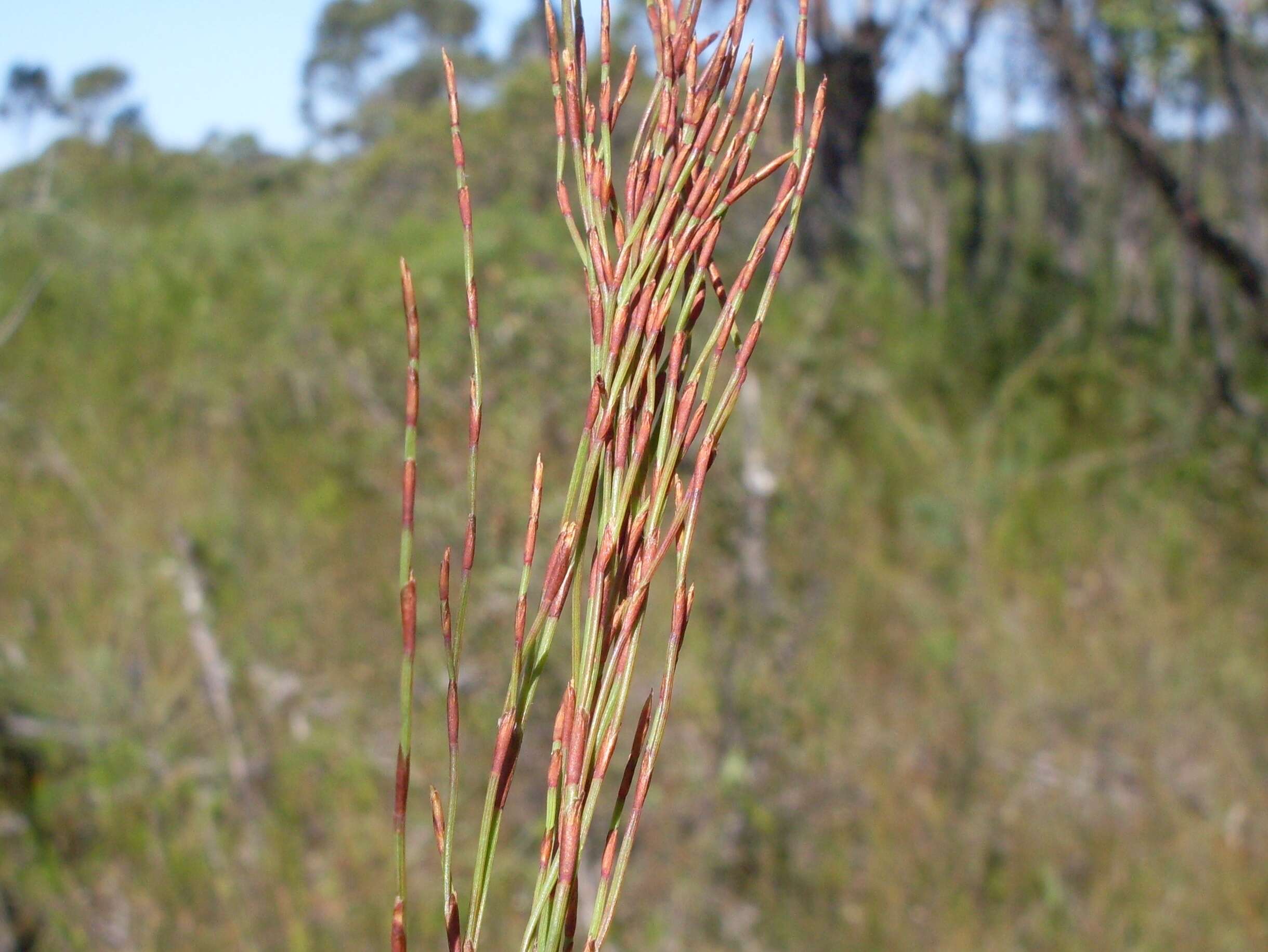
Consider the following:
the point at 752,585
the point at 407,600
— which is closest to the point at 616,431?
the point at 407,600

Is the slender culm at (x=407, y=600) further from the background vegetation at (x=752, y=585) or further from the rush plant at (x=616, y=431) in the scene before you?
the background vegetation at (x=752, y=585)

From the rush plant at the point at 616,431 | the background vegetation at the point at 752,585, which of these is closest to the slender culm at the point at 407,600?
the rush plant at the point at 616,431

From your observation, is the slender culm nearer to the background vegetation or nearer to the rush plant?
the rush plant

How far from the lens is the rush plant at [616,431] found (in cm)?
67

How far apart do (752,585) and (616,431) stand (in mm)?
2504

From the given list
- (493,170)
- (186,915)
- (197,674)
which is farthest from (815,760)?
(493,170)

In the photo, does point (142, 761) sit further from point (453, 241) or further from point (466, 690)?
point (453, 241)

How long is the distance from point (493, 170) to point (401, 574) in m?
6.26

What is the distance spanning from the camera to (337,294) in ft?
17.8

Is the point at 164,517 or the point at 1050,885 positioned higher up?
the point at 164,517

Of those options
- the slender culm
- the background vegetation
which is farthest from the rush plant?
the background vegetation

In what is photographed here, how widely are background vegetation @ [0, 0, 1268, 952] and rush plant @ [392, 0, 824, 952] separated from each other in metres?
1.34

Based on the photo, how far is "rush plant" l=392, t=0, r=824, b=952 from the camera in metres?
0.67

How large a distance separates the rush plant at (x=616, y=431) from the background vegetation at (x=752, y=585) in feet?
4.41
